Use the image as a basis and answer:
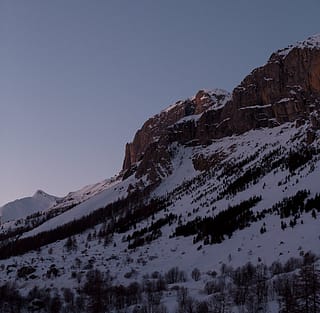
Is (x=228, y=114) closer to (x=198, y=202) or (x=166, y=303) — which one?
(x=198, y=202)

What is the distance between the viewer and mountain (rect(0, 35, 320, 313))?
137ft

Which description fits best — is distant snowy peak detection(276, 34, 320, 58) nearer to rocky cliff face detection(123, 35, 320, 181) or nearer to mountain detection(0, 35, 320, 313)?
rocky cliff face detection(123, 35, 320, 181)

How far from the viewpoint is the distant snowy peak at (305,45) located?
167750mm

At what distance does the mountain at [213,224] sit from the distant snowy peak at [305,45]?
0.63 m

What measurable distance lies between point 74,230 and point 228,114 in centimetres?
7667

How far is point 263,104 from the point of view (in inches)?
6727

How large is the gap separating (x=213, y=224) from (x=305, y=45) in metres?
110

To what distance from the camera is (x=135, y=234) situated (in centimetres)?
9625

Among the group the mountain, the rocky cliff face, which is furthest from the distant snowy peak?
the mountain

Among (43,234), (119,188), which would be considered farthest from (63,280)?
(119,188)

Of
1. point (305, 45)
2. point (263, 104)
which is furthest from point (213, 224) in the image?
point (305, 45)

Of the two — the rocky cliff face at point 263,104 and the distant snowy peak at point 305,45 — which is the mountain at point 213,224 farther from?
the distant snowy peak at point 305,45

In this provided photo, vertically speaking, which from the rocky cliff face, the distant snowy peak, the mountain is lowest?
the mountain

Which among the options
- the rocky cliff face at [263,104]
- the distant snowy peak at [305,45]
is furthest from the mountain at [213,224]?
the distant snowy peak at [305,45]
